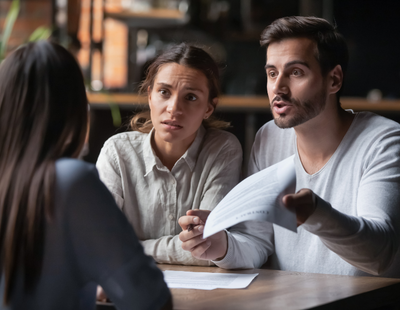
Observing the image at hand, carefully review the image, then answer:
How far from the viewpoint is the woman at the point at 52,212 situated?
0.74 meters

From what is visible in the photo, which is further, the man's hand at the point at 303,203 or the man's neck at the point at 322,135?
the man's neck at the point at 322,135

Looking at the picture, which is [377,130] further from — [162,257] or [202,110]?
[162,257]

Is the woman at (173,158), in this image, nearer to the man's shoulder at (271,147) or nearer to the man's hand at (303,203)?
the man's shoulder at (271,147)

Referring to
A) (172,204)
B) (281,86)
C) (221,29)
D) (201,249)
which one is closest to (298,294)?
(201,249)

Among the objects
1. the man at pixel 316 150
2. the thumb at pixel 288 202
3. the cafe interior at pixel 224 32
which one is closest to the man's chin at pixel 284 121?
the man at pixel 316 150

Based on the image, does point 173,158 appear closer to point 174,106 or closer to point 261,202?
point 174,106

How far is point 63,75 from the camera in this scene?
31.3 inches

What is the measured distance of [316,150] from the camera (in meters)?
1.43

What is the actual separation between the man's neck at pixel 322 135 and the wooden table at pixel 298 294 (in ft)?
1.27

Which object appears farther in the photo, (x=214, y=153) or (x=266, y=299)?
(x=214, y=153)

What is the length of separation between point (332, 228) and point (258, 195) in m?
0.19

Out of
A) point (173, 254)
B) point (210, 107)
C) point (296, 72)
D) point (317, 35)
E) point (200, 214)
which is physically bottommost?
point (173, 254)

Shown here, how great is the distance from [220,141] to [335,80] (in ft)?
1.25

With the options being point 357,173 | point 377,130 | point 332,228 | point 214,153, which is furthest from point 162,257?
point 377,130
